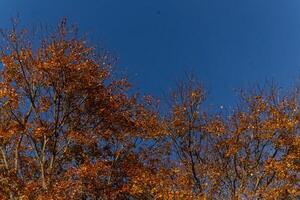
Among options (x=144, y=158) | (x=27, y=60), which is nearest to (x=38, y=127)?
(x=27, y=60)

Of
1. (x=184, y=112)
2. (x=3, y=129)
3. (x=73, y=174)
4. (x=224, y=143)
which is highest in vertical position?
(x=184, y=112)

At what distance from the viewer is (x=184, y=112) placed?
3694cm

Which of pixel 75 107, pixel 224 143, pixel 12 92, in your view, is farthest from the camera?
pixel 224 143

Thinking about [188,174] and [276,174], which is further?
[188,174]

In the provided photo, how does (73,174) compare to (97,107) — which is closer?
(73,174)

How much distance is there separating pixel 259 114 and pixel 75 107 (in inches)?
562

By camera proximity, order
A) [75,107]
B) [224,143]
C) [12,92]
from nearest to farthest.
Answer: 1. [12,92]
2. [75,107]
3. [224,143]

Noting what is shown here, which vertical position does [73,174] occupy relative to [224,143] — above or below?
below

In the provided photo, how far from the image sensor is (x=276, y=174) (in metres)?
31.8

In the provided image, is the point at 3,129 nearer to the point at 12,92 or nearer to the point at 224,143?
the point at 12,92

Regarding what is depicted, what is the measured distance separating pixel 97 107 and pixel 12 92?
22.7 ft

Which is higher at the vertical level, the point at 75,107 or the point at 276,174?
the point at 75,107

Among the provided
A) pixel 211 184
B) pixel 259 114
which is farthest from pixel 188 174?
pixel 259 114

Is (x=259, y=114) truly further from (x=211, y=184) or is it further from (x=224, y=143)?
(x=211, y=184)
